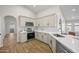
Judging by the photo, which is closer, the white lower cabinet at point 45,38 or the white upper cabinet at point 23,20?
the white upper cabinet at point 23,20

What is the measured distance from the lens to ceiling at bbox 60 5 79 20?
965 mm

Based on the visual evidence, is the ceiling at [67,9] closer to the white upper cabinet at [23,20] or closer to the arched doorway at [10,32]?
the white upper cabinet at [23,20]

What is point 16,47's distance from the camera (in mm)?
1000

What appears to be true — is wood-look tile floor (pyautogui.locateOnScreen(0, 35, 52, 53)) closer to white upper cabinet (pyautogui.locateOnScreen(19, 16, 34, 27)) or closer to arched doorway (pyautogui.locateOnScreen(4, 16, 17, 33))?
arched doorway (pyautogui.locateOnScreen(4, 16, 17, 33))

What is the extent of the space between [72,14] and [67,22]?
0.49ft

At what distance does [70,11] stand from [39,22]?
529 mm

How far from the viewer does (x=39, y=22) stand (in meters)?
1.07

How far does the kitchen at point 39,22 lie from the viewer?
97 cm

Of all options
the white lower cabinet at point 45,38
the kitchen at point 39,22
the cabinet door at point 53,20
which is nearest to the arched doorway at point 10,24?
the kitchen at point 39,22

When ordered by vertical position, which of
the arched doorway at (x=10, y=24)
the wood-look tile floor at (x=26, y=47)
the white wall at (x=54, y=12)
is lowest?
the wood-look tile floor at (x=26, y=47)

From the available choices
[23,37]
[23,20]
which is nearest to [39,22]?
[23,20]

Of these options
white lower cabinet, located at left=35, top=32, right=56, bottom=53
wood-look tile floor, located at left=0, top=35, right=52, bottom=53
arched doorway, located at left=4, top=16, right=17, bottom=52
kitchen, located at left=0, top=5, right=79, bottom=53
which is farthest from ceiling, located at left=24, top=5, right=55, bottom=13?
wood-look tile floor, located at left=0, top=35, right=52, bottom=53
